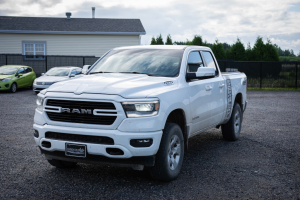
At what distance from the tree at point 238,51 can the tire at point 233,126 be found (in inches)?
858

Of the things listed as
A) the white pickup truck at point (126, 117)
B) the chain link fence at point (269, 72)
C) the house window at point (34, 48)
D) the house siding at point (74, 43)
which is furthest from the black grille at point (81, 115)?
the house window at point (34, 48)

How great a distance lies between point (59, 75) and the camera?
66.2 feet

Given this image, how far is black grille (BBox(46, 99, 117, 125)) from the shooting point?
14.1ft

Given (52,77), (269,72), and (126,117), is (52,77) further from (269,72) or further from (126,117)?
(126,117)

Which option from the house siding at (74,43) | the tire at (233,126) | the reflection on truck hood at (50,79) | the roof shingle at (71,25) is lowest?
the tire at (233,126)

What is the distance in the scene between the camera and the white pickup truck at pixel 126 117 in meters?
4.27

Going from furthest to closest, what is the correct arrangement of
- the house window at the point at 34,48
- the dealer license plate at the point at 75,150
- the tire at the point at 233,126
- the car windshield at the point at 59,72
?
the house window at the point at 34,48 → the car windshield at the point at 59,72 → the tire at the point at 233,126 → the dealer license plate at the point at 75,150

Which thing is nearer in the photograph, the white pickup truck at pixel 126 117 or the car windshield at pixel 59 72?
the white pickup truck at pixel 126 117

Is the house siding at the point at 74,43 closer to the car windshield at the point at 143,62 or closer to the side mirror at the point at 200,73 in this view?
the car windshield at the point at 143,62

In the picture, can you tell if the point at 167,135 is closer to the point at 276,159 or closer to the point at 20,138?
the point at 276,159

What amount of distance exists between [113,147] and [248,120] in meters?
7.53

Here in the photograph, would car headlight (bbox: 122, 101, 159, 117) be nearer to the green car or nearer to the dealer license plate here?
the dealer license plate

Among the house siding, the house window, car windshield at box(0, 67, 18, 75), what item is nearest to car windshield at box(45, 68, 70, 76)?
car windshield at box(0, 67, 18, 75)

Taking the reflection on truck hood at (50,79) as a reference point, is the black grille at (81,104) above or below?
below
